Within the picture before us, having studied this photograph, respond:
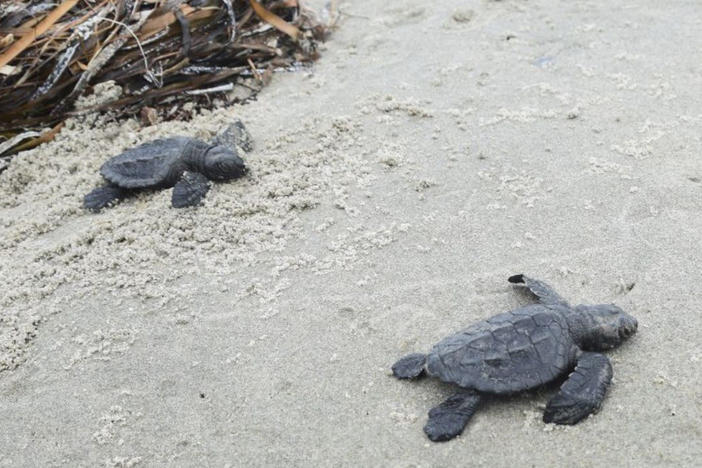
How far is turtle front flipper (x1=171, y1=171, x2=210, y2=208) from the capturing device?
3111 millimetres

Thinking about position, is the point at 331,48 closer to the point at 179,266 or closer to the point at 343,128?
the point at 343,128

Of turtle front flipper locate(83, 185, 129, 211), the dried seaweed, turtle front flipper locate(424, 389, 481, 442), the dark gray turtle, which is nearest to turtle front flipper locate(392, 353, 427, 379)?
the dark gray turtle

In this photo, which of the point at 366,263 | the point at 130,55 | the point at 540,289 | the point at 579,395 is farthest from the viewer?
the point at 130,55

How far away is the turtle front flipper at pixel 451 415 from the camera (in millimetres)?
1949

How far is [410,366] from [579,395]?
529mm

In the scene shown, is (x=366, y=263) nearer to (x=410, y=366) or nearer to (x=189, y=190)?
(x=410, y=366)

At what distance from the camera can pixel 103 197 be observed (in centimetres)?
327

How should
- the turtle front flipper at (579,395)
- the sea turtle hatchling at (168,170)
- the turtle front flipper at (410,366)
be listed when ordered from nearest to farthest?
the turtle front flipper at (579,395) → the turtle front flipper at (410,366) → the sea turtle hatchling at (168,170)

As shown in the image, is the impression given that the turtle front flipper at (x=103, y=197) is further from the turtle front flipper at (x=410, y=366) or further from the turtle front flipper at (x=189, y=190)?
the turtle front flipper at (x=410, y=366)

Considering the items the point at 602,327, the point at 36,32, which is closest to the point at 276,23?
the point at 36,32

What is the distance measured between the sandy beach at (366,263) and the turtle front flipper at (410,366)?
0.04 metres

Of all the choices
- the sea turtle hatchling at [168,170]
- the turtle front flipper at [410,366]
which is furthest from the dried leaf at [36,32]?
the turtle front flipper at [410,366]

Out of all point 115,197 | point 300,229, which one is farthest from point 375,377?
point 115,197

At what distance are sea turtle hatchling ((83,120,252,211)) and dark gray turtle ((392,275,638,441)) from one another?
4.89ft
